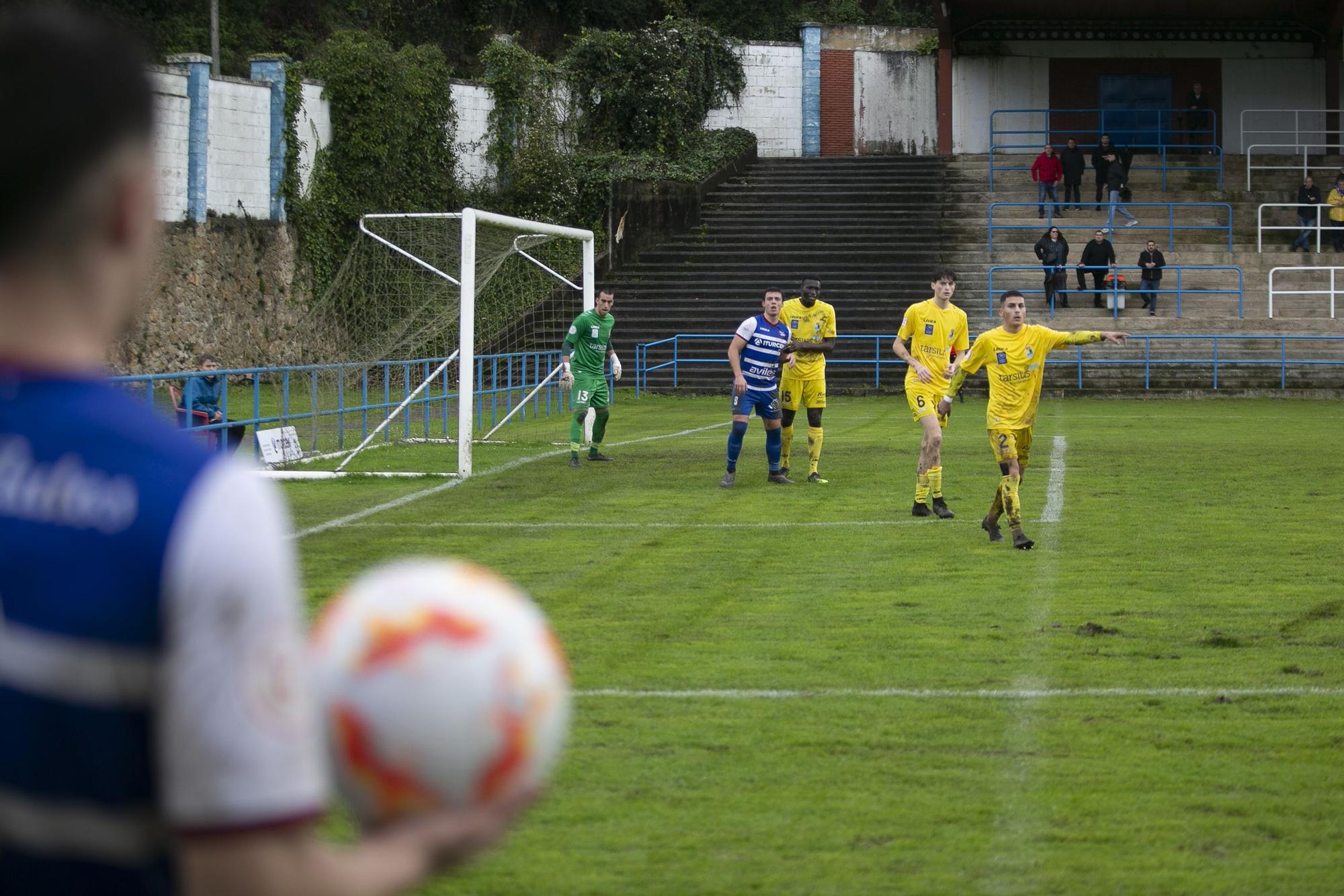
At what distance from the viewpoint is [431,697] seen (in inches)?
68.0

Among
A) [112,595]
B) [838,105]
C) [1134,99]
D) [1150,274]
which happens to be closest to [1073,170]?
[1150,274]

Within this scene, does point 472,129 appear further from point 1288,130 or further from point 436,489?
point 436,489

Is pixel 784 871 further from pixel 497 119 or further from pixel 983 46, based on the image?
pixel 983 46

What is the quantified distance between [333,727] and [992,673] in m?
6.15

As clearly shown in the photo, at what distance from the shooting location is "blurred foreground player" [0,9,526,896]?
1.54m

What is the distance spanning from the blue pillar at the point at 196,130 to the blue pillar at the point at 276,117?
2530 millimetres

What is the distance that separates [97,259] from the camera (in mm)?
1636

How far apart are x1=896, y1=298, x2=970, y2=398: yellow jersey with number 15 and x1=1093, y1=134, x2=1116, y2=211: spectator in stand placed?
2394 cm

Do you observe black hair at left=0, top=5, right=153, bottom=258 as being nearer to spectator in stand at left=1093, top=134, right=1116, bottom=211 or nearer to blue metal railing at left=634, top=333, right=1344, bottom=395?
blue metal railing at left=634, top=333, right=1344, bottom=395

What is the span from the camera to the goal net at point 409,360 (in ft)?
58.0

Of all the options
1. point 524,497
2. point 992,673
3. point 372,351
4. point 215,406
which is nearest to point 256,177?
point 372,351

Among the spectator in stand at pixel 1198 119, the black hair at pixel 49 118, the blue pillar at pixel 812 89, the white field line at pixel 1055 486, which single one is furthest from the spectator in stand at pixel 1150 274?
the black hair at pixel 49 118

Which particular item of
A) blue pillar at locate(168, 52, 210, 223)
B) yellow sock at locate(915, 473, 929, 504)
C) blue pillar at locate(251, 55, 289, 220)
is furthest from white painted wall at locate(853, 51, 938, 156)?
yellow sock at locate(915, 473, 929, 504)

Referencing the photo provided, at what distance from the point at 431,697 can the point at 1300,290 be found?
34925 millimetres
